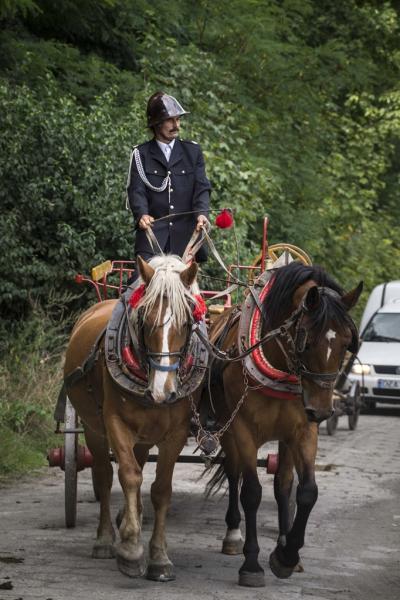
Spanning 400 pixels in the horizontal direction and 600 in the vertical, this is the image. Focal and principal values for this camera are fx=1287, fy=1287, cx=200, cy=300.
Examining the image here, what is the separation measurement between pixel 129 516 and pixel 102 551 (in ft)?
3.19

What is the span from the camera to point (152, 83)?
19594 mm

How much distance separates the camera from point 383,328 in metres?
23.1

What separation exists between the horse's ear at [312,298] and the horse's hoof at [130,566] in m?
1.69

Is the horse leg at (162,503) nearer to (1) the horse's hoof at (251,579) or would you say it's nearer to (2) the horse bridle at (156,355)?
(1) the horse's hoof at (251,579)

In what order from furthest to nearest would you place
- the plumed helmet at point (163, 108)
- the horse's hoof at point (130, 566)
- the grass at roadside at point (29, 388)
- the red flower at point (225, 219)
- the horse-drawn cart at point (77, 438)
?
the grass at roadside at point (29, 388) < the horse-drawn cart at point (77, 438) < the plumed helmet at point (163, 108) < the red flower at point (225, 219) < the horse's hoof at point (130, 566)

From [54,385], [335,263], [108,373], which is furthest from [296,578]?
[335,263]

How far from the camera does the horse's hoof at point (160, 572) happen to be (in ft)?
23.9

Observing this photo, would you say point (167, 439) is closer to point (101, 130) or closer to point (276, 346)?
point (276, 346)

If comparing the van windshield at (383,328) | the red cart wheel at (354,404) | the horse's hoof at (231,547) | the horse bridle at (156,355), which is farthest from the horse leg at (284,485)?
the van windshield at (383,328)

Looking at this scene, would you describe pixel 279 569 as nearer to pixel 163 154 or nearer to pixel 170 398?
pixel 170 398

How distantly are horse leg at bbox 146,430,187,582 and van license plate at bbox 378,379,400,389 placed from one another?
1452cm

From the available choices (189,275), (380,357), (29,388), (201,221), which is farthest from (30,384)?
(380,357)

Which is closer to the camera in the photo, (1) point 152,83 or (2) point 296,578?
(2) point 296,578

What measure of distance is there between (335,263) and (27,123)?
12.1 m
